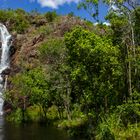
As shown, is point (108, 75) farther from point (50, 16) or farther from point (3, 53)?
point (50, 16)

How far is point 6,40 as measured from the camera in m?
135

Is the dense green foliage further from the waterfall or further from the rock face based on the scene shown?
the rock face

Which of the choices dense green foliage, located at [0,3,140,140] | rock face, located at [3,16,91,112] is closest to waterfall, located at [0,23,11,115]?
rock face, located at [3,16,91,112]

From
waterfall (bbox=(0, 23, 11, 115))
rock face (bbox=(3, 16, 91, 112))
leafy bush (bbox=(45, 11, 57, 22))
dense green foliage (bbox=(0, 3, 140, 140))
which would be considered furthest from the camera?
leafy bush (bbox=(45, 11, 57, 22))

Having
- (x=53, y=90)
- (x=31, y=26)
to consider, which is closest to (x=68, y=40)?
(x=53, y=90)

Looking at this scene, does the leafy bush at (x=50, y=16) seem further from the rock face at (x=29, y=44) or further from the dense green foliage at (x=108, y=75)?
the dense green foliage at (x=108, y=75)

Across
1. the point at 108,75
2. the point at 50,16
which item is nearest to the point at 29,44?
the point at 50,16

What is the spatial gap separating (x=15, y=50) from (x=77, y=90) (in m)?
77.3

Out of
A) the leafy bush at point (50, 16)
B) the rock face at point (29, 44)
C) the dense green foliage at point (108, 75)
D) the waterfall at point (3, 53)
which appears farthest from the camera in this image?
the leafy bush at point (50, 16)

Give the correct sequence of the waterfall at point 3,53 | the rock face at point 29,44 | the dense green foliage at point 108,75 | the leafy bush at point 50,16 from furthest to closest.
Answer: the leafy bush at point 50,16 → the rock face at point 29,44 → the waterfall at point 3,53 → the dense green foliage at point 108,75

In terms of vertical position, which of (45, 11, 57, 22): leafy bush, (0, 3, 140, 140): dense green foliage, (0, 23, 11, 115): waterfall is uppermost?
(45, 11, 57, 22): leafy bush

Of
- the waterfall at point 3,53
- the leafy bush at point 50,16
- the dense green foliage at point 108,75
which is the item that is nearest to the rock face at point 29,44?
the waterfall at point 3,53

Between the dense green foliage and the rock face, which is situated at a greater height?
the rock face

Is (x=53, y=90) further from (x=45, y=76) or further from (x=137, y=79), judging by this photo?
(x=137, y=79)
